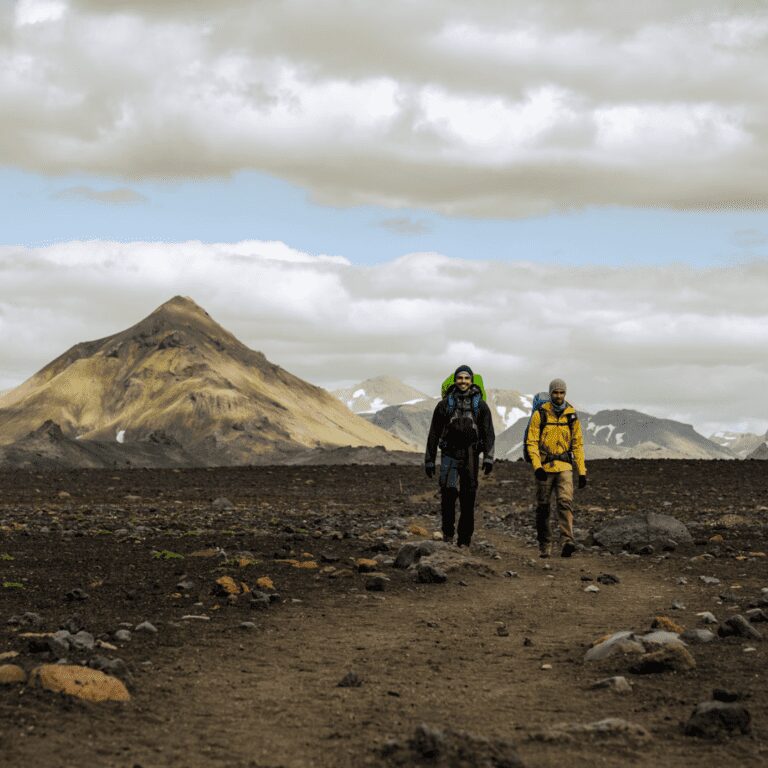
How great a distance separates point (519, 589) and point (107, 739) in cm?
783

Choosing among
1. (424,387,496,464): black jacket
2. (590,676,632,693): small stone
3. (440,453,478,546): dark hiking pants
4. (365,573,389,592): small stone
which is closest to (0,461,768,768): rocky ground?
(590,676,632,693): small stone

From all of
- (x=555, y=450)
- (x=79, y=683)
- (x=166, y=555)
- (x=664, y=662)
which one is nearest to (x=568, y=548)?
(x=555, y=450)

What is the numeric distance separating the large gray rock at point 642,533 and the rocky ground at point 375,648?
7 centimetres

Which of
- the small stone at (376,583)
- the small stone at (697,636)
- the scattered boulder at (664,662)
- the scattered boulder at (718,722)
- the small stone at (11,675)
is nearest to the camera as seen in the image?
the scattered boulder at (718,722)

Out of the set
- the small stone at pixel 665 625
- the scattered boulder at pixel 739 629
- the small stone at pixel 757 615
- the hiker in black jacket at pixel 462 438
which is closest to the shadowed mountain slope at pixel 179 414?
the hiker in black jacket at pixel 462 438

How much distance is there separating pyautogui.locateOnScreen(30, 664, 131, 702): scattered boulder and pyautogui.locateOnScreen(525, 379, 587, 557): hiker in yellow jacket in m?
10.2

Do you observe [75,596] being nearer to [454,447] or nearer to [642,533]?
[454,447]

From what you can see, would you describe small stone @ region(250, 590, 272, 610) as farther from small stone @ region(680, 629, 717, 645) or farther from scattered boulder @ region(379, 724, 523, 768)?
scattered boulder @ region(379, 724, 523, 768)

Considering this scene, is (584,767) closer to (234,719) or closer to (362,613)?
(234,719)

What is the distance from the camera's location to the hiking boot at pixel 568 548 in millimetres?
17406

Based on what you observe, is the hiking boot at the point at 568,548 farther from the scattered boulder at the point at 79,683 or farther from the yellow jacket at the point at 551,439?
the scattered boulder at the point at 79,683

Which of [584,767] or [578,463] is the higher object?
[578,463]

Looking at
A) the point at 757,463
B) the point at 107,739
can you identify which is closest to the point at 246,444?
the point at 757,463

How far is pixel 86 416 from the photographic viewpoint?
7559 inches
